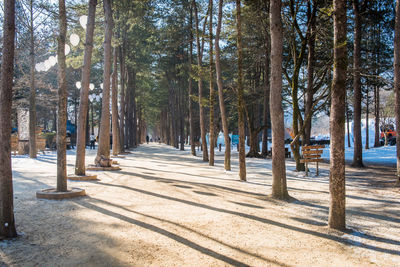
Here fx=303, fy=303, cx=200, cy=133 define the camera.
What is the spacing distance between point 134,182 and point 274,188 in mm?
4154

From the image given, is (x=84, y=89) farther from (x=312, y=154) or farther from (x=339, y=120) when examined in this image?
(x=312, y=154)

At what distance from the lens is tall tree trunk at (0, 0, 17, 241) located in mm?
4098

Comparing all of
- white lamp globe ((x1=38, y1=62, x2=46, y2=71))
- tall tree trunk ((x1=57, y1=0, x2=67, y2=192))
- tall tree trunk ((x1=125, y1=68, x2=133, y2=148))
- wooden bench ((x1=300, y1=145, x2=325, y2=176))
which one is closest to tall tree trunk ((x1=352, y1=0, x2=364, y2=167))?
wooden bench ((x1=300, y1=145, x2=325, y2=176))

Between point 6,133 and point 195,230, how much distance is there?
10.1ft

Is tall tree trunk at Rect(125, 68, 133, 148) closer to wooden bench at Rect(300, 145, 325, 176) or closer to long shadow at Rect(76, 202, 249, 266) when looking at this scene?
wooden bench at Rect(300, 145, 325, 176)

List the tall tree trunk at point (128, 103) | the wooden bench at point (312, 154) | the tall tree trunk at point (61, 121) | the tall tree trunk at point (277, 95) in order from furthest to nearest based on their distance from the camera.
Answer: the tall tree trunk at point (128, 103)
the wooden bench at point (312, 154)
the tall tree trunk at point (277, 95)
the tall tree trunk at point (61, 121)

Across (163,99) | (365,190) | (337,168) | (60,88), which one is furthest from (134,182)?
(163,99)

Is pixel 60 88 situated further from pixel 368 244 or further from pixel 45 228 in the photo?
pixel 368 244

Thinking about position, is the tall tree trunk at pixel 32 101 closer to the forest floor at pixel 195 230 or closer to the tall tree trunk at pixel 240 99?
the forest floor at pixel 195 230

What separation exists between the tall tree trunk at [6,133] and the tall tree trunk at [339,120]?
15.9ft

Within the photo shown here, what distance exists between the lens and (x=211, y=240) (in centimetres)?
434

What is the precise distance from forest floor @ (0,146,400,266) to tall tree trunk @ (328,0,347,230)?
16.7 inches

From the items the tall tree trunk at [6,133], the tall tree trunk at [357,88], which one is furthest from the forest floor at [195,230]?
the tall tree trunk at [357,88]

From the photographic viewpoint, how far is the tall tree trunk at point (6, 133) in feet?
13.4
